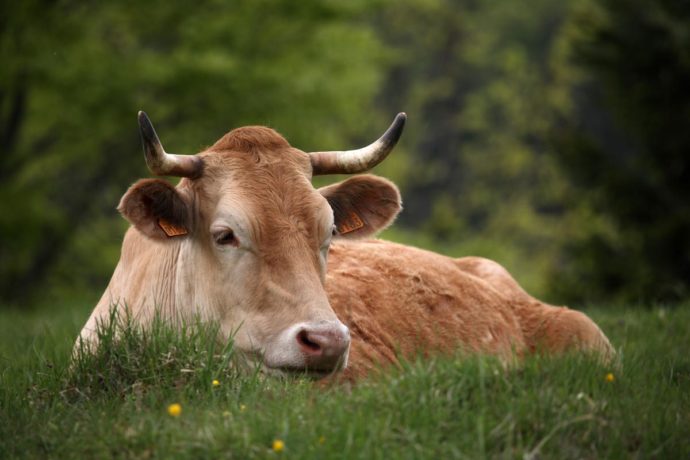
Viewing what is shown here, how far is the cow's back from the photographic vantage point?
6074mm

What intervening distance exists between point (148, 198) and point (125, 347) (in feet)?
3.52

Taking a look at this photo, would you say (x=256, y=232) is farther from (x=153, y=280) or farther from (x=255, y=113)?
(x=255, y=113)

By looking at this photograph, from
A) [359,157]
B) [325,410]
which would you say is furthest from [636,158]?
[325,410]

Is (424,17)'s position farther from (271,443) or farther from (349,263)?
(271,443)

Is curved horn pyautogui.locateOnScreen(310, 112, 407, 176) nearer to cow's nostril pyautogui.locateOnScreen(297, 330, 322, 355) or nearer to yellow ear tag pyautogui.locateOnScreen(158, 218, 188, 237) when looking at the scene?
yellow ear tag pyautogui.locateOnScreen(158, 218, 188, 237)

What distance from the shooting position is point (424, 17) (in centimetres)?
4184

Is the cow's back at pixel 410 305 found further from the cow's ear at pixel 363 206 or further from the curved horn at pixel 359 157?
the curved horn at pixel 359 157

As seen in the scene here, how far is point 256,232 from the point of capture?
16.8 ft

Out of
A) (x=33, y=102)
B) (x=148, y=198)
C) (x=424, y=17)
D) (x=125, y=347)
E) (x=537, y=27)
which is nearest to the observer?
(x=125, y=347)

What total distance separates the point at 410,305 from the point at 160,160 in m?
2.16

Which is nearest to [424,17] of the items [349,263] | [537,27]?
[537,27]

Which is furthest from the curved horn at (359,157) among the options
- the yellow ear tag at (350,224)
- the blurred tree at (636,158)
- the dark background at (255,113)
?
the blurred tree at (636,158)

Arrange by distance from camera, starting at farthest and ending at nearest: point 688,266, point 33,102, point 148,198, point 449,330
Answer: point 33,102 → point 688,266 → point 449,330 → point 148,198

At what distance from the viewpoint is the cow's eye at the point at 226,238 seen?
204 inches
